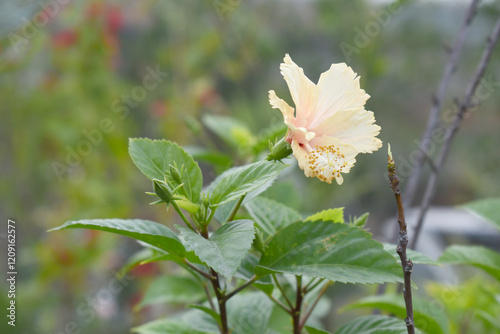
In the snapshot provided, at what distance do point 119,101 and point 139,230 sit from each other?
163cm

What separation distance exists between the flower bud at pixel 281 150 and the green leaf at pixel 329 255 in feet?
0.24

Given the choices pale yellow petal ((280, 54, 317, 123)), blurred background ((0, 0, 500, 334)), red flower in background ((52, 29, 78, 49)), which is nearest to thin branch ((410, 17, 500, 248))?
blurred background ((0, 0, 500, 334))

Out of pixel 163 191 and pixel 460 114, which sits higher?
pixel 460 114

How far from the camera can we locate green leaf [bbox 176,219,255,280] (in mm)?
404

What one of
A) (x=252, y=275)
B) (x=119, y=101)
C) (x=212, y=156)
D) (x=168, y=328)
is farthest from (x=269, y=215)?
(x=119, y=101)

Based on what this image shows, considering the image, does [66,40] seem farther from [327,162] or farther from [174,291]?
[327,162]

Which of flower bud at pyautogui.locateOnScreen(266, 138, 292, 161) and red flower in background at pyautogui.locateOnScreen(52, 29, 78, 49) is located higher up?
red flower in background at pyautogui.locateOnScreen(52, 29, 78, 49)

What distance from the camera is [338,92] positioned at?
0.48 metres

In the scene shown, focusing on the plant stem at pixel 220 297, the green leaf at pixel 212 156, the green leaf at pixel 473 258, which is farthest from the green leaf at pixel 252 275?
the green leaf at pixel 212 156

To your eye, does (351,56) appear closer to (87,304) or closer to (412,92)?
(412,92)

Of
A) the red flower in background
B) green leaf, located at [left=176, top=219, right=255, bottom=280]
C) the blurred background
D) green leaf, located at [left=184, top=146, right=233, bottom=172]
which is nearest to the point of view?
green leaf, located at [left=176, top=219, right=255, bottom=280]

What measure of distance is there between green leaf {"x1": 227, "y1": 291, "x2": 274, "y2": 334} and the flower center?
20cm

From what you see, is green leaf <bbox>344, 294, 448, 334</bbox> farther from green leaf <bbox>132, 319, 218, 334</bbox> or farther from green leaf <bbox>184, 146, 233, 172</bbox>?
green leaf <bbox>184, 146, 233, 172</bbox>

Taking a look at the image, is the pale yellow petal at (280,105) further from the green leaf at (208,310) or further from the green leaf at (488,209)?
the green leaf at (488,209)
